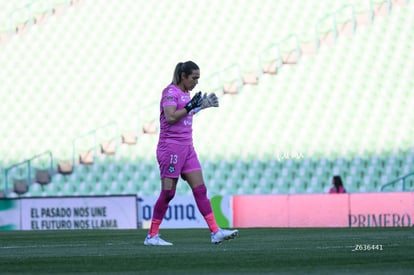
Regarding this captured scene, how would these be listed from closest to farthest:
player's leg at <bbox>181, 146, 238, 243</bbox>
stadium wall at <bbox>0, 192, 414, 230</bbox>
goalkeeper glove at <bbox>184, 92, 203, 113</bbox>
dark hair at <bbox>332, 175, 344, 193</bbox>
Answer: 1. goalkeeper glove at <bbox>184, 92, 203, 113</bbox>
2. player's leg at <bbox>181, 146, 238, 243</bbox>
3. stadium wall at <bbox>0, 192, 414, 230</bbox>
4. dark hair at <bbox>332, 175, 344, 193</bbox>

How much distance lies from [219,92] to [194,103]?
56.2 ft

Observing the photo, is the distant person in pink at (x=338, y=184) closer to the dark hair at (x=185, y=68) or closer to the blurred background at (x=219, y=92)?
the blurred background at (x=219, y=92)

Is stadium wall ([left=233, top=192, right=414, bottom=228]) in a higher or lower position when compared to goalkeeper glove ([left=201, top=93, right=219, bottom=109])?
lower

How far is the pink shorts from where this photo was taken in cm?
1122

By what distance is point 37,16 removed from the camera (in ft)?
101

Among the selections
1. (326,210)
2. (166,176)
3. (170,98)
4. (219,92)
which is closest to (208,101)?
(170,98)

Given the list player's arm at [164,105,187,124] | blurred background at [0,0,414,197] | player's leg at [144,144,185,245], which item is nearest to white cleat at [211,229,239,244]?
player's leg at [144,144,185,245]

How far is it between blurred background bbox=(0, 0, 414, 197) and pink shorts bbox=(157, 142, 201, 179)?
13.0 metres

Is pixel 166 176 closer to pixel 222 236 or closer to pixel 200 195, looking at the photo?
pixel 200 195

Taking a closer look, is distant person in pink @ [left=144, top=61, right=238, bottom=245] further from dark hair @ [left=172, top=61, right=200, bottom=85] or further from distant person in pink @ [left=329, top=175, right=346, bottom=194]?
distant person in pink @ [left=329, top=175, right=346, bottom=194]

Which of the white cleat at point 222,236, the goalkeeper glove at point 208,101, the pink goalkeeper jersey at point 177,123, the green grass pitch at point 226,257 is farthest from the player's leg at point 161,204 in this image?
the goalkeeper glove at point 208,101

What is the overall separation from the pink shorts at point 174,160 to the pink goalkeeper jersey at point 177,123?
7 cm

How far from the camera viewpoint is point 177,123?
11.3 m

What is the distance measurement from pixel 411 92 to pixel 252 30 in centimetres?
484
